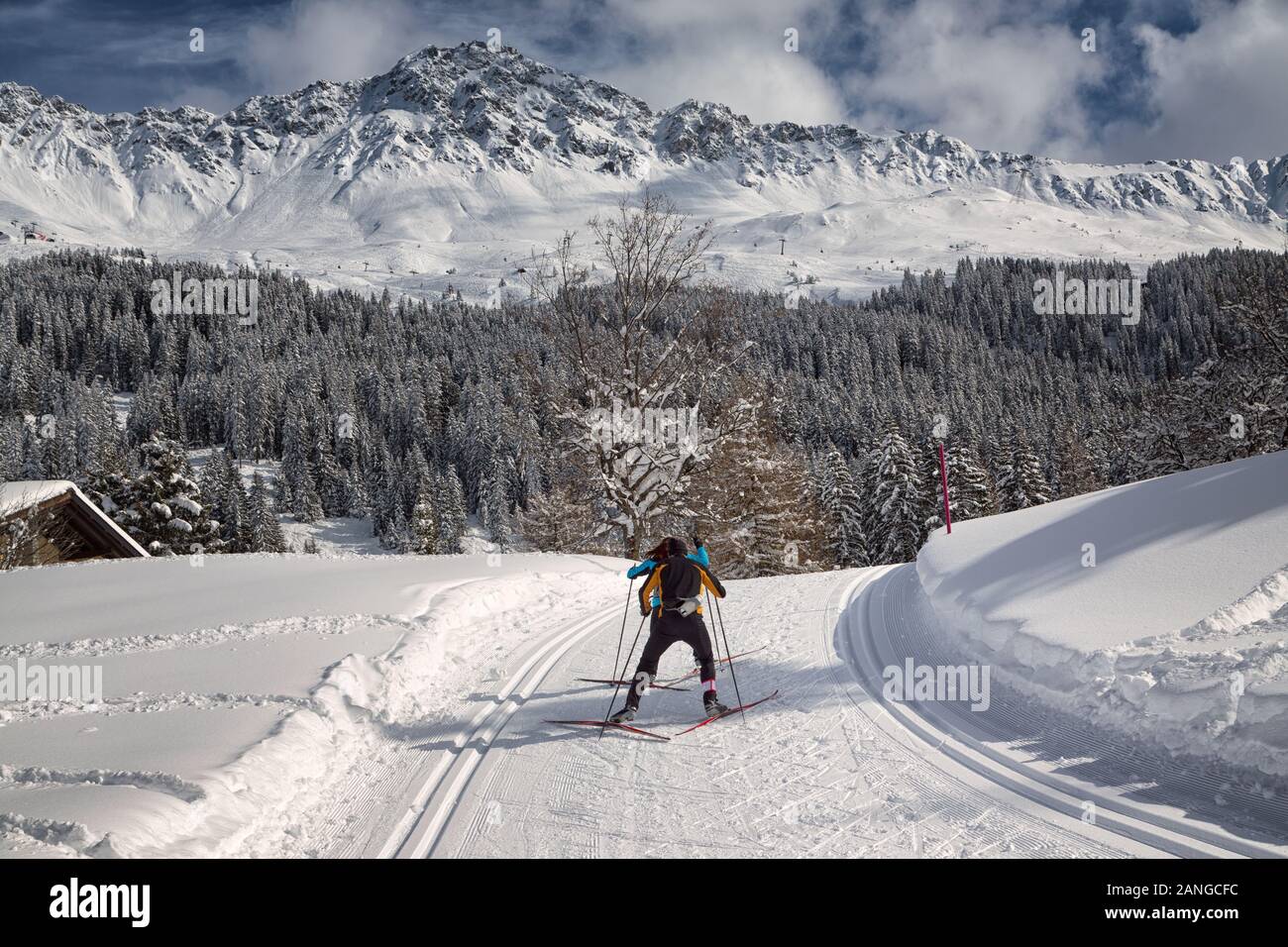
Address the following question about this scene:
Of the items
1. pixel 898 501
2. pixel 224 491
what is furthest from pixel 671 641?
pixel 224 491

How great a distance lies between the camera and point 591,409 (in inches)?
709

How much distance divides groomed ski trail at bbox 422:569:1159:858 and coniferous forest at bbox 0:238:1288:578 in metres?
11.8

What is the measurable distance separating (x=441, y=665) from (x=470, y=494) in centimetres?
10813

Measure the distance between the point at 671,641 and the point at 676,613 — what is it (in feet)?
0.90

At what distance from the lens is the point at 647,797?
5.05 m

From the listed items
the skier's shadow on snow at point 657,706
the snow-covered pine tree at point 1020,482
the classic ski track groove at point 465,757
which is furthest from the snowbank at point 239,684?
the snow-covered pine tree at point 1020,482

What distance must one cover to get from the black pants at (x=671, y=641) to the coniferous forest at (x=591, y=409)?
11.3 metres

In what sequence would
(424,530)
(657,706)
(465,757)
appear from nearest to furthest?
(465,757)
(657,706)
(424,530)

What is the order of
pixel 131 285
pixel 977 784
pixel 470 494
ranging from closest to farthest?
pixel 977 784, pixel 470 494, pixel 131 285

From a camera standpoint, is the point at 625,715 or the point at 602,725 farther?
the point at 625,715

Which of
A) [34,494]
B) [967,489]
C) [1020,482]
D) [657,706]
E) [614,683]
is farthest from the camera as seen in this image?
[1020,482]

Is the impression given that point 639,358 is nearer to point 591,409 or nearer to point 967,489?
point 591,409
